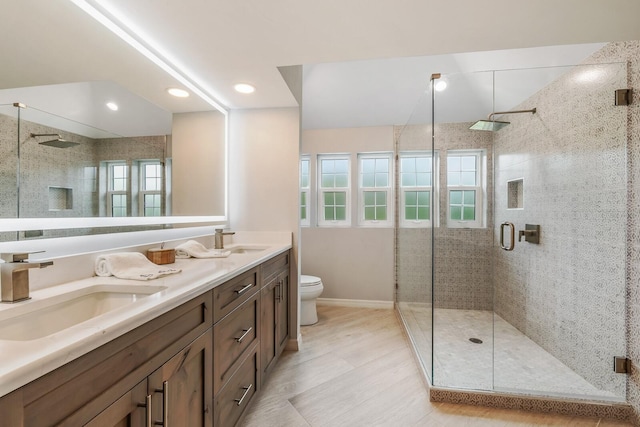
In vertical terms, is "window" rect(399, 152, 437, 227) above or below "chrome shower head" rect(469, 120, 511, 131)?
below

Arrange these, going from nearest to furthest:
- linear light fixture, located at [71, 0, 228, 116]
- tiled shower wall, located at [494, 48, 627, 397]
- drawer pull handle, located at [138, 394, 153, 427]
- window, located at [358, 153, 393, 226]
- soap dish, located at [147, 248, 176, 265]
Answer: drawer pull handle, located at [138, 394, 153, 427] < linear light fixture, located at [71, 0, 228, 116] < soap dish, located at [147, 248, 176, 265] < tiled shower wall, located at [494, 48, 627, 397] < window, located at [358, 153, 393, 226]

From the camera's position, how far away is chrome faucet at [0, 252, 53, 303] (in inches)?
35.9

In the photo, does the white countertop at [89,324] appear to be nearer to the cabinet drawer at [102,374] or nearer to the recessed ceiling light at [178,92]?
the cabinet drawer at [102,374]

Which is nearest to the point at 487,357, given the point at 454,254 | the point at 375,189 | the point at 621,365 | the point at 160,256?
the point at 621,365

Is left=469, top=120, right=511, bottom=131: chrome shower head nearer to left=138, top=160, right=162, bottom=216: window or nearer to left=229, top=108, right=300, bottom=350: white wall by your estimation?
left=229, top=108, right=300, bottom=350: white wall

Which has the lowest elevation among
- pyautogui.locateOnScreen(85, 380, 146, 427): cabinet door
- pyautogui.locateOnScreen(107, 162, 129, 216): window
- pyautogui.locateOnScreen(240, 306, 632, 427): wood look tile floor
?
pyautogui.locateOnScreen(240, 306, 632, 427): wood look tile floor

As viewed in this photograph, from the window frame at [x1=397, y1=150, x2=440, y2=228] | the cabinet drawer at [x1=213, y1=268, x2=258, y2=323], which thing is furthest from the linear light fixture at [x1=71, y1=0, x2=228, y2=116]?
the window frame at [x1=397, y1=150, x2=440, y2=228]

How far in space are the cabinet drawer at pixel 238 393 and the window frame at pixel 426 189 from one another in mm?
1874

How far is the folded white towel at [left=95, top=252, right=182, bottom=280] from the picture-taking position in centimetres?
130

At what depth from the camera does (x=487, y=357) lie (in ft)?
7.46

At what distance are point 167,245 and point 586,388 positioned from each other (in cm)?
281

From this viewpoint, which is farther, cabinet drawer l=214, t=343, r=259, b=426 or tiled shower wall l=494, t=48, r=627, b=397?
tiled shower wall l=494, t=48, r=627, b=397

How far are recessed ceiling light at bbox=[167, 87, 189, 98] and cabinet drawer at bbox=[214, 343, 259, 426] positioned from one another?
171cm

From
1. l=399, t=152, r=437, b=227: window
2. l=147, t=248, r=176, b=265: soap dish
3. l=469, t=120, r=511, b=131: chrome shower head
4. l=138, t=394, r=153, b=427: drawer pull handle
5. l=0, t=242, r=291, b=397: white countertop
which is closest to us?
l=0, t=242, r=291, b=397: white countertop
